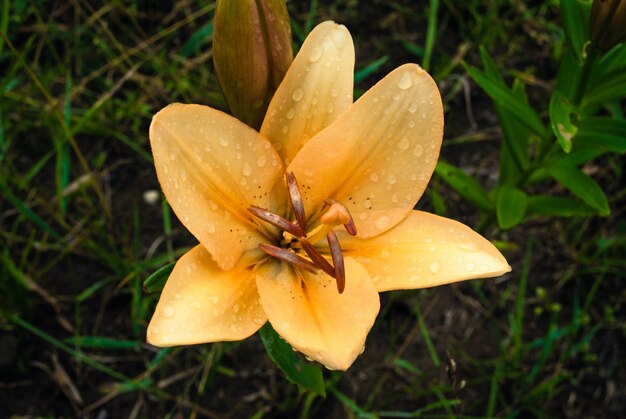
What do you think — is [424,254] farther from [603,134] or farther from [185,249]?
[185,249]

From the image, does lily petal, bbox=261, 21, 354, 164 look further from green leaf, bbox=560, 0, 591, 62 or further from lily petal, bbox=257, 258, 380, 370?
green leaf, bbox=560, 0, 591, 62

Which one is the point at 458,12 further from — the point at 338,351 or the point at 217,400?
the point at 338,351

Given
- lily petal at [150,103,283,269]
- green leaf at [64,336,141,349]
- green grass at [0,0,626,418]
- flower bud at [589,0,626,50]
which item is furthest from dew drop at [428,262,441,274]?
green leaf at [64,336,141,349]

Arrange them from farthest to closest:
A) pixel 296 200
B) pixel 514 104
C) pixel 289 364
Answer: pixel 514 104 < pixel 289 364 < pixel 296 200

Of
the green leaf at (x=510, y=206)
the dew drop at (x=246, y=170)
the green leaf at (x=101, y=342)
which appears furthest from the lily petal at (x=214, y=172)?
the green leaf at (x=101, y=342)

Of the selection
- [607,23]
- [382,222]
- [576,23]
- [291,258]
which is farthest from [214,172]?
[576,23]

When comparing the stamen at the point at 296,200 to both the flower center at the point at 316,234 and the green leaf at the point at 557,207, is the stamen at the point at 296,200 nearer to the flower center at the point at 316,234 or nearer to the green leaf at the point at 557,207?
the flower center at the point at 316,234
